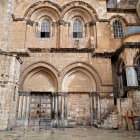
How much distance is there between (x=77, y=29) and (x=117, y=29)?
4.00 metres

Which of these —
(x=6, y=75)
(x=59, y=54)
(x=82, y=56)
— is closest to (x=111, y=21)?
(x=82, y=56)

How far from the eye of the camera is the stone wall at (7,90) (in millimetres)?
10547

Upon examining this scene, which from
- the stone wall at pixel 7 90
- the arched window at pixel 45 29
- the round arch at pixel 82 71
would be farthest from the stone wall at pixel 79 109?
the arched window at pixel 45 29

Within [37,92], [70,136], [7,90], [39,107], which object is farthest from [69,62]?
[70,136]

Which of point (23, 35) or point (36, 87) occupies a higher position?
point (23, 35)

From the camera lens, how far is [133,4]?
18.9 metres

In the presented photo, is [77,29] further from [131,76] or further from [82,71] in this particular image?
[131,76]

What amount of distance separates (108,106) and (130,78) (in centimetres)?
289

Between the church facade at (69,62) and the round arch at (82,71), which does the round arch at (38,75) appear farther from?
the round arch at (82,71)

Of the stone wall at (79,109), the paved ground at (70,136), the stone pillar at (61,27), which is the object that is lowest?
the paved ground at (70,136)

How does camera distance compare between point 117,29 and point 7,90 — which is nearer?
point 7,90

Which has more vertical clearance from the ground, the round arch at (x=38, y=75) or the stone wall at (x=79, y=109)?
the round arch at (x=38, y=75)

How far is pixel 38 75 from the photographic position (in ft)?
46.5

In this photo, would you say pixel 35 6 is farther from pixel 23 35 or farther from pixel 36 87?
pixel 36 87
